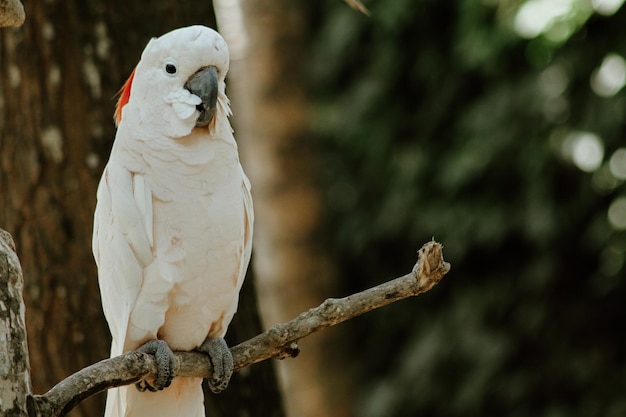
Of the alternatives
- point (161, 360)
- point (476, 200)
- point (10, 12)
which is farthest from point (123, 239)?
point (476, 200)

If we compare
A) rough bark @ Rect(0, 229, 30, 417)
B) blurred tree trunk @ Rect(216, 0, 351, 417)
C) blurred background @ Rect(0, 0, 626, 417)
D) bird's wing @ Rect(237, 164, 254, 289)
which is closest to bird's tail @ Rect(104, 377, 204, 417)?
bird's wing @ Rect(237, 164, 254, 289)

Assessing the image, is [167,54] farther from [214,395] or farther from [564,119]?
[564,119]

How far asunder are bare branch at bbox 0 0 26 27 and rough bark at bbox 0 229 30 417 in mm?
324

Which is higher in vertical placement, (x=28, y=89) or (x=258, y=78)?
(x=258, y=78)

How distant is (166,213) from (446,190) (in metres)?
2.22

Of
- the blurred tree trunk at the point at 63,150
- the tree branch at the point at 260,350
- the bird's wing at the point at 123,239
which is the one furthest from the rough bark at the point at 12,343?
the blurred tree trunk at the point at 63,150

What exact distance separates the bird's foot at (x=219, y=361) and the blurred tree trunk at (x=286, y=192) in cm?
209

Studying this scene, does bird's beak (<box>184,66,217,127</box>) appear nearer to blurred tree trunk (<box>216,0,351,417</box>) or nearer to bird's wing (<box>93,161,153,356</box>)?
bird's wing (<box>93,161,153,356</box>)

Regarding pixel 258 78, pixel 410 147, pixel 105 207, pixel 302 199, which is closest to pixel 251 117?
pixel 258 78

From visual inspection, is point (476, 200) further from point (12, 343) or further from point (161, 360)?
point (12, 343)

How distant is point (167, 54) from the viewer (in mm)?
1417

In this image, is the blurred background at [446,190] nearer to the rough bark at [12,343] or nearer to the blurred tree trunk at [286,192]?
the blurred tree trunk at [286,192]

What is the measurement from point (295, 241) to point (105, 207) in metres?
2.23

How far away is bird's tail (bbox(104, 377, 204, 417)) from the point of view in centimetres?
154
